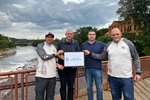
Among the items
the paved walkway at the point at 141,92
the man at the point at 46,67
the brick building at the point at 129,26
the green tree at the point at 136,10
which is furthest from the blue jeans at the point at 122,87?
the brick building at the point at 129,26

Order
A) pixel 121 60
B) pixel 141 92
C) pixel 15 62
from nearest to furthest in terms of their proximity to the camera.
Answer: pixel 121 60 → pixel 141 92 → pixel 15 62

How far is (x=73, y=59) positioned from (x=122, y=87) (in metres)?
1.23

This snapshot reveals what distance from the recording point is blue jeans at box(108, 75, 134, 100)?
378cm

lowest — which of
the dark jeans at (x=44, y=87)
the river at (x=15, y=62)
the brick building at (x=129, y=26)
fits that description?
the river at (x=15, y=62)

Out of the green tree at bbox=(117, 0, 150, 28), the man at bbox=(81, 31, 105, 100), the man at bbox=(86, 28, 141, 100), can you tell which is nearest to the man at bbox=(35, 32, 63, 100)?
the man at bbox=(81, 31, 105, 100)

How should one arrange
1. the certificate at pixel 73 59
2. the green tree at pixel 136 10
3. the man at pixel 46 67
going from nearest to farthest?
the man at pixel 46 67, the certificate at pixel 73 59, the green tree at pixel 136 10

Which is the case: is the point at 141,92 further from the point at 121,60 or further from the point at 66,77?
the point at 121,60

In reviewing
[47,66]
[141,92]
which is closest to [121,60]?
[47,66]

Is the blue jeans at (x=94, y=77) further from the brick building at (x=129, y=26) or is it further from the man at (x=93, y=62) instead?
the brick building at (x=129, y=26)

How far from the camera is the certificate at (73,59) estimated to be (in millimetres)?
4465

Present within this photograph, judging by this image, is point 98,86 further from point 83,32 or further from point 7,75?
point 83,32

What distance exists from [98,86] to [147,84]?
4882mm

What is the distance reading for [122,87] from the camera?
384 centimetres

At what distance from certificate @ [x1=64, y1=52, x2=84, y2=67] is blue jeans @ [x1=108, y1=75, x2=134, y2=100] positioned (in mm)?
874
